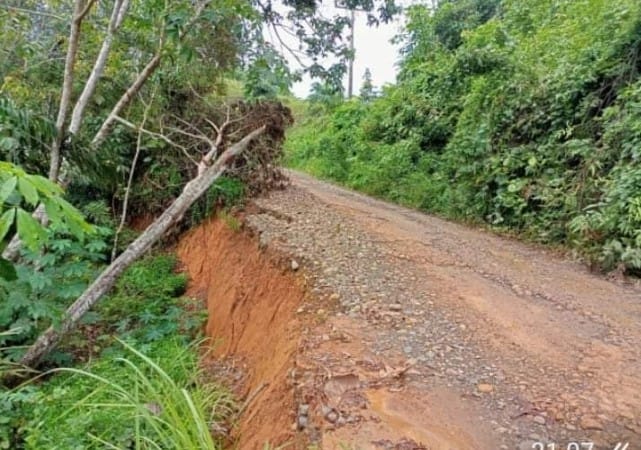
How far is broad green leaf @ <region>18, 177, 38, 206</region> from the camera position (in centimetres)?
131

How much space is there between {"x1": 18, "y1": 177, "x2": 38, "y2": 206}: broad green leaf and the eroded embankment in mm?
1589

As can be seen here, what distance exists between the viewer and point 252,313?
4242 millimetres

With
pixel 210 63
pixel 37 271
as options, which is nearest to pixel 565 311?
pixel 37 271

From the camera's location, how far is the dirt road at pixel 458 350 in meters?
2.14

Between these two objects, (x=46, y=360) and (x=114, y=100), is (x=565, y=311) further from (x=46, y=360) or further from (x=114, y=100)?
(x=114, y=100)

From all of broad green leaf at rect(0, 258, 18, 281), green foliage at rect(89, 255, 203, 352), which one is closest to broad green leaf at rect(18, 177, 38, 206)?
broad green leaf at rect(0, 258, 18, 281)

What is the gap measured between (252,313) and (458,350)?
2.04 meters

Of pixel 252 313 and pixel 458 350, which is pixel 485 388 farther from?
pixel 252 313

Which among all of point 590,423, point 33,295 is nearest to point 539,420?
point 590,423

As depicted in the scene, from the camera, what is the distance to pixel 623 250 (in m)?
4.47

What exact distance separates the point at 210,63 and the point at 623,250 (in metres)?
4.80

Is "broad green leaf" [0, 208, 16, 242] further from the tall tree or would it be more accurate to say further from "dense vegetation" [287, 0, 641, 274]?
"dense vegetation" [287, 0, 641, 274]

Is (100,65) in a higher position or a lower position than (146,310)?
higher

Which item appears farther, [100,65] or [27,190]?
[100,65]
